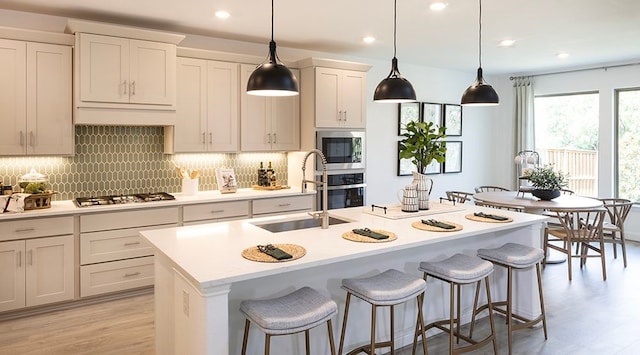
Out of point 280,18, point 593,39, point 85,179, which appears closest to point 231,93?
point 280,18

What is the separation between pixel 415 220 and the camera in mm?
3383

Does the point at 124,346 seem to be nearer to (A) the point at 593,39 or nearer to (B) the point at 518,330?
(B) the point at 518,330

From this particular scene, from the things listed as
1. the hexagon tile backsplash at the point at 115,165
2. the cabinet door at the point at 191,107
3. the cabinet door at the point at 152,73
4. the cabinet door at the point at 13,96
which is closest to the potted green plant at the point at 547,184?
the hexagon tile backsplash at the point at 115,165

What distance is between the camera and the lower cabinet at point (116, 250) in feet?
13.6

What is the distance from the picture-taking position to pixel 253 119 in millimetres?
5281

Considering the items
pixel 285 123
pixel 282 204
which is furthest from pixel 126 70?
pixel 282 204

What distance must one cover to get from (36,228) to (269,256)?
2.65m

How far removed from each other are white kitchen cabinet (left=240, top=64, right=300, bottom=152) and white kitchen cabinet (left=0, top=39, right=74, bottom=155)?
1720mm

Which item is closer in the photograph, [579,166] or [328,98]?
[328,98]

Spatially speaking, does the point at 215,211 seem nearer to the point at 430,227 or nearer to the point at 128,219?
the point at 128,219

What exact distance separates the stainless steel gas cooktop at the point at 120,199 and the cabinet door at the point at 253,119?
1.06m

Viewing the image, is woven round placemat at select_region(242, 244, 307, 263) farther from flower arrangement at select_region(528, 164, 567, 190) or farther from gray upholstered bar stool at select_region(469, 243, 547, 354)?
flower arrangement at select_region(528, 164, 567, 190)

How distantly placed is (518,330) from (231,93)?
3582mm

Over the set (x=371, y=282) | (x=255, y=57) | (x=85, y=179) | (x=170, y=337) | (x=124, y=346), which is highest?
(x=255, y=57)
